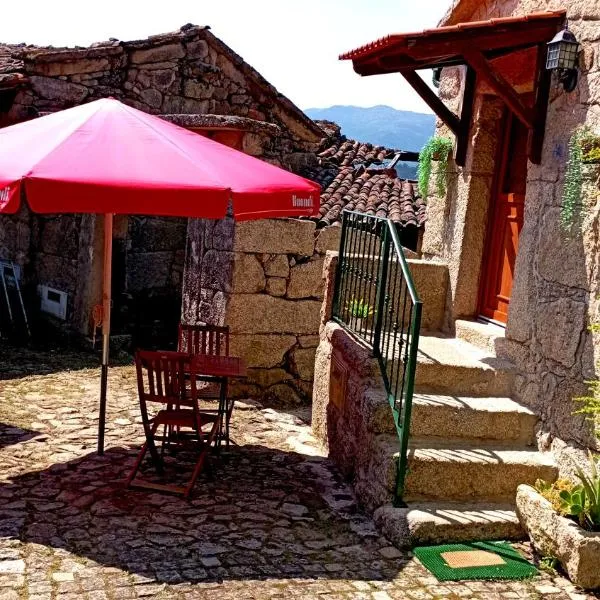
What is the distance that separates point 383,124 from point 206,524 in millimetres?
54557

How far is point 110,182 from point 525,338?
2908 millimetres

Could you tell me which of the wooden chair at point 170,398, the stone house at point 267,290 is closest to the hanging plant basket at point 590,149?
the wooden chair at point 170,398

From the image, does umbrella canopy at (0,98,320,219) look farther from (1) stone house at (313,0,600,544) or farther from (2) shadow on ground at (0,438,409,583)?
(2) shadow on ground at (0,438,409,583)

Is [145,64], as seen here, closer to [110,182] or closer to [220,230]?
[220,230]

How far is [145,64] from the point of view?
32.9ft

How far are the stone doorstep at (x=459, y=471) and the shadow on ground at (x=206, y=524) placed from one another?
372mm

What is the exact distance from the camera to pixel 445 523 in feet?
14.4

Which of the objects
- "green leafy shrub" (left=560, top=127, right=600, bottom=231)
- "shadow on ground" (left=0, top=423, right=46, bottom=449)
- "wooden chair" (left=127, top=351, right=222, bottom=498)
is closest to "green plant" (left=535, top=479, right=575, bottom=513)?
"green leafy shrub" (left=560, top=127, right=600, bottom=231)

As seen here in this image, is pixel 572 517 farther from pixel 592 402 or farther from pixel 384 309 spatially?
pixel 384 309

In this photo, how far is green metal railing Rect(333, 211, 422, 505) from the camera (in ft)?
15.0

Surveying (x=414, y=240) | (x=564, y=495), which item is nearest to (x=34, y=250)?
(x=414, y=240)

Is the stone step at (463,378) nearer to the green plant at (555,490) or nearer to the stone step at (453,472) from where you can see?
the stone step at (453,472)

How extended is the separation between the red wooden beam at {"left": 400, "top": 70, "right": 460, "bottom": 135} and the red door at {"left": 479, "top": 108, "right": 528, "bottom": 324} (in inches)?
16.1

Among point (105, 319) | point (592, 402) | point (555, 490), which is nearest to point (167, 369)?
point (105, 319)
